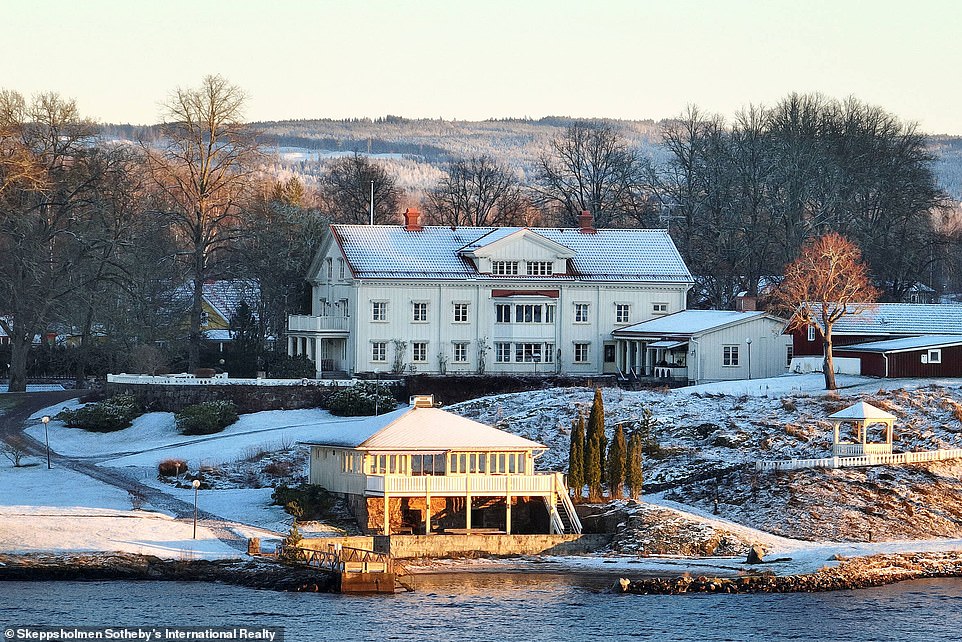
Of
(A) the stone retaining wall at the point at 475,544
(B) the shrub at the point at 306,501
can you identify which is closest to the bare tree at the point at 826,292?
(A) the stone retaining wall at the point at 475,544

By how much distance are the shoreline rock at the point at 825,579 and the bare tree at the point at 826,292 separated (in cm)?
1933

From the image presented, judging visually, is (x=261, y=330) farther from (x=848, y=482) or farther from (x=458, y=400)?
(x=848, y=482)

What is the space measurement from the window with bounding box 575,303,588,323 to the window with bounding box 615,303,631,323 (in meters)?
1.52

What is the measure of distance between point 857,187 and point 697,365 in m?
30.8

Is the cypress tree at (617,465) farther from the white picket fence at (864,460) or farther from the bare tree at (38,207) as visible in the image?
the bare tree at (38,207)

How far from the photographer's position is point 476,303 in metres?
78.3

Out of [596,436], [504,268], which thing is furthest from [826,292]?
[596,436]

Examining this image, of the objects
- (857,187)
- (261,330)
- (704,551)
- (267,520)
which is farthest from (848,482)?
(857,187)

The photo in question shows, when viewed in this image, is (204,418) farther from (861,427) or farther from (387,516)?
(861,427)

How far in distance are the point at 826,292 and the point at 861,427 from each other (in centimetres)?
1421

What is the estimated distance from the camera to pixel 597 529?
51.8 metres

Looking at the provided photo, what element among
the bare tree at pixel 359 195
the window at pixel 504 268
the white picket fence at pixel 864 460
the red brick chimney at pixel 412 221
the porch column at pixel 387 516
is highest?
the bare tree at pixel 359 195

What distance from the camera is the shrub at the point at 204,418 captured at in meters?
67.1

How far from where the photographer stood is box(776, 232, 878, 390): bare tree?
227ft
